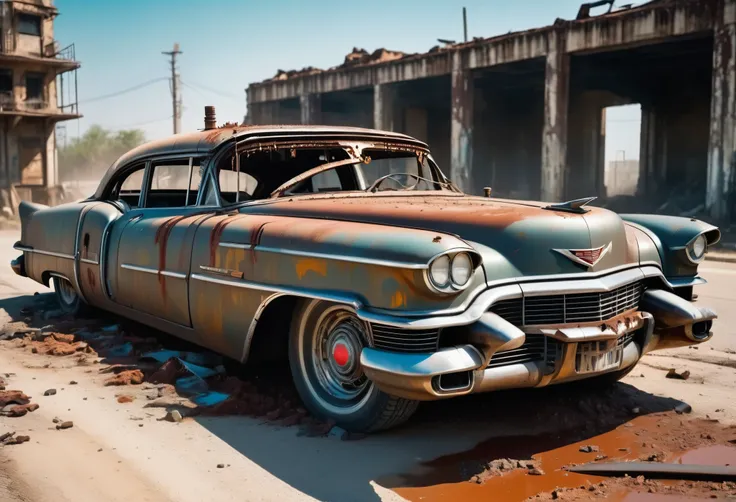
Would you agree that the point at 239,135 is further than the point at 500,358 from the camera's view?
Yes

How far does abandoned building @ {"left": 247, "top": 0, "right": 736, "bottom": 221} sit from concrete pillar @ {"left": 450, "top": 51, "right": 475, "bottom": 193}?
0.03 metres

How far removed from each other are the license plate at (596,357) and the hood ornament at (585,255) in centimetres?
37

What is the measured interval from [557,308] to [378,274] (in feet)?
2.74

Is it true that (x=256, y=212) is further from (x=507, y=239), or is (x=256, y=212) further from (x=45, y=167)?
(x=45, y=167)

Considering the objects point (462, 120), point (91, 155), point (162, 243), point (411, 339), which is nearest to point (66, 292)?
point (162, 243)

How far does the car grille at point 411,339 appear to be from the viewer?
3.24 metres

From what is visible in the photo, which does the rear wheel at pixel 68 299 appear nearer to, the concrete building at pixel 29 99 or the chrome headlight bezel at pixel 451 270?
the chrome headlight bezel at pixel 451 270

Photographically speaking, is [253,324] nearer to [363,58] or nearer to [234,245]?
[234,245]

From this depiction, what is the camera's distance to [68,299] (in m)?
6.54

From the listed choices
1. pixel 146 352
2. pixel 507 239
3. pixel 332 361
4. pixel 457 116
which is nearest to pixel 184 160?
pixel 146 352

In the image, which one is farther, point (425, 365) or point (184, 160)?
point (184, 160)

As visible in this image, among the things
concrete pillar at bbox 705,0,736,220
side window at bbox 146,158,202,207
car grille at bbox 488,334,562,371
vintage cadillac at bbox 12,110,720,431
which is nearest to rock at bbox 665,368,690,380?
vintage cadillac at bbox 12,110,720,431

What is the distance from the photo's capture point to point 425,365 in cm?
316

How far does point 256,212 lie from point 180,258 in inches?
20.6
